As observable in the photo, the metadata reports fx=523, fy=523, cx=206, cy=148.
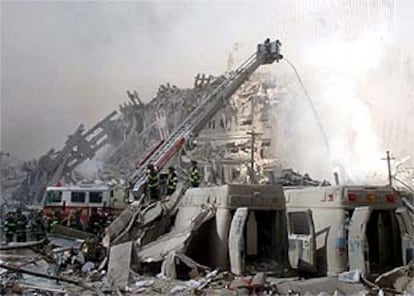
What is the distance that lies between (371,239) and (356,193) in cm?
50

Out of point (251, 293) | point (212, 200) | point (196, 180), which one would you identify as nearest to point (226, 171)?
point (196, 180)

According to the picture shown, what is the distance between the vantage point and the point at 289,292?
400 centimetres

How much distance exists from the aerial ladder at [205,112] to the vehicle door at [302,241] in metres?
6.35

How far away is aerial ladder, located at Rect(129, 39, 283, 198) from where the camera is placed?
519 inches

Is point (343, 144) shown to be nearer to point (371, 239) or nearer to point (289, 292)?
point (371, 239)

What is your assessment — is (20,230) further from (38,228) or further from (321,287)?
(321,287)

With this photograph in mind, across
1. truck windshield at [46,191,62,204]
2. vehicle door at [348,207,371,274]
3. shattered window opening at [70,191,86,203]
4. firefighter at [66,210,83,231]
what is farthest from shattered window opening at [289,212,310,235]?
truck windshield at [46,191,62,204]

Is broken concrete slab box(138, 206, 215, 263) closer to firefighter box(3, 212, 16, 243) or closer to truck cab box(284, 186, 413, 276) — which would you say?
truck cab box(284, 186, 413, 276)

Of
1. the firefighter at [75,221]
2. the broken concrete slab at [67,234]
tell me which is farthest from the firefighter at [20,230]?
the broken concrete slab at [67,234]

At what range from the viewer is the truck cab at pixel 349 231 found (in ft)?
17.0

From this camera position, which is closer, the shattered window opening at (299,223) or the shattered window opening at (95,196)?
the shattered window opening at (299,223)

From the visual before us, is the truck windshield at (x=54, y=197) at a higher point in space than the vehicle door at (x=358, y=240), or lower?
higher

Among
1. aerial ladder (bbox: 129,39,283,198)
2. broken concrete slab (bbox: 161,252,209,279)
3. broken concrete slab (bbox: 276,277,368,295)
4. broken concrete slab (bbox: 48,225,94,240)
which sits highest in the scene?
aerial ladder (bbox: 129,39,283,198)

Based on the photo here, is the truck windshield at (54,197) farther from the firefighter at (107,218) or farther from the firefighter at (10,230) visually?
the firefighter at (10,230)
